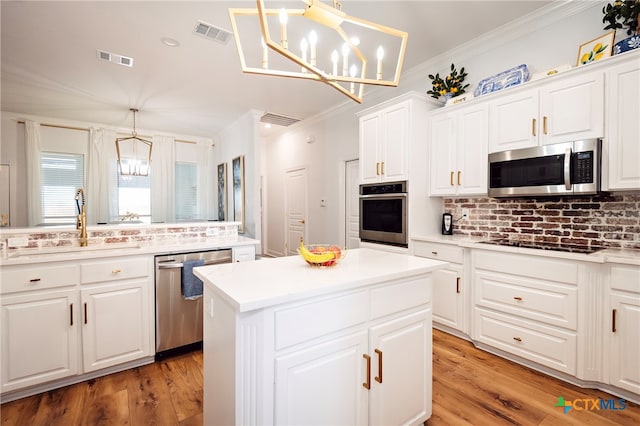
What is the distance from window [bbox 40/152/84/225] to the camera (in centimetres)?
549

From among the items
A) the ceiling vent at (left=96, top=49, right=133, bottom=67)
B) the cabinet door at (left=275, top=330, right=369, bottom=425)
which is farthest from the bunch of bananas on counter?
A: the ceiling vent at (left=96, top=49, right=133, bottom=67)

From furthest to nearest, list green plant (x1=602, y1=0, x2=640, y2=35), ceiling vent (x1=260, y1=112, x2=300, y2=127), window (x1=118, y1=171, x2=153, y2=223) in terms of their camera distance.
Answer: window (x1=118, y1=171, x2=153, y2=223)
ceiling vent (x1=260, y1=112, x2=300, y2=127)
green plant (x1=602, y1=0, x2=640, y2=35)

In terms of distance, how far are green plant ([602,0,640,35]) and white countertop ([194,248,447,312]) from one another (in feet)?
7.24

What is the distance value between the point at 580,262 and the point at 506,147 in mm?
1099

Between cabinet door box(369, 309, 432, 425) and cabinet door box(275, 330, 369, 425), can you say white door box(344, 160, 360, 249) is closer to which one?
cabinet door box(369, 309, 432, 425)

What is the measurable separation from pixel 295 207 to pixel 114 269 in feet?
13.0

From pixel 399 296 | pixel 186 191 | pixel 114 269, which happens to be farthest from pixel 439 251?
pixel 186 191

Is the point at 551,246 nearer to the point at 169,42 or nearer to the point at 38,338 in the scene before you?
the point at 38,338

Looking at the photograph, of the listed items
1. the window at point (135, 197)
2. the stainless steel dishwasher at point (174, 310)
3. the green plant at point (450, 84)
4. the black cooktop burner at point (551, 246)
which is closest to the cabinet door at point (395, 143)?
the green plant at point (450, 84)

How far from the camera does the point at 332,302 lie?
125 cm

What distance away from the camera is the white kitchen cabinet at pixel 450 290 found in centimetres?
274

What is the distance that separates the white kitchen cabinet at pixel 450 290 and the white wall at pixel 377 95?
103cm

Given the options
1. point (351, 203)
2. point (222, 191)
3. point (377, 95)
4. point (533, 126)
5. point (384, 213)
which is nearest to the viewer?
point (533, 126)

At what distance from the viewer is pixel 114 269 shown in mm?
2223
